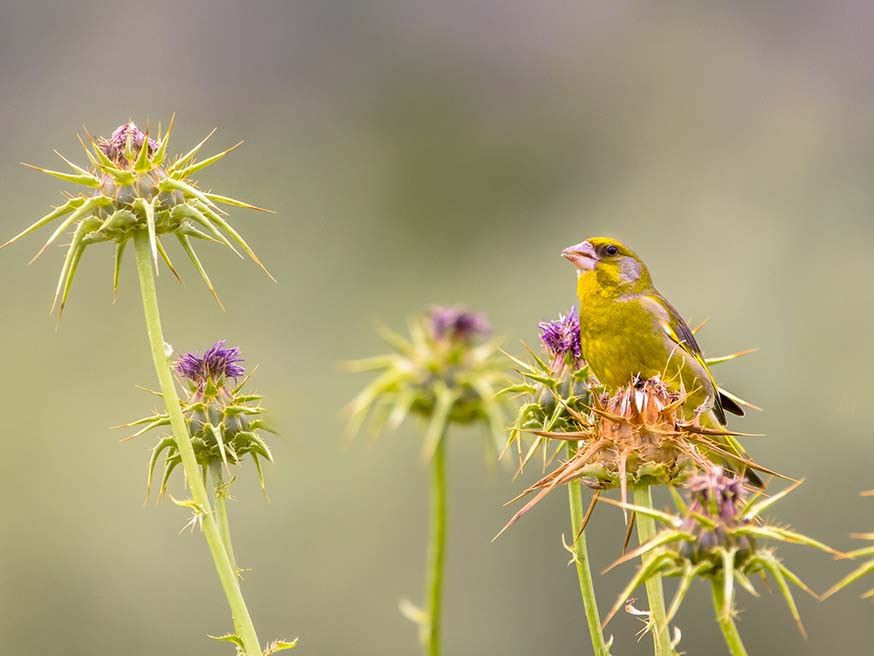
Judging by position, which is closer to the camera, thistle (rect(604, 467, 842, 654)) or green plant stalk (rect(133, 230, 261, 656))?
thistle (rect(604, 467, 842, 654))

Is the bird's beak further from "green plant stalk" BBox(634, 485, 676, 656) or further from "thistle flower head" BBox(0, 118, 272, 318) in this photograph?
"thistle flower head" BBox(0, 118, 272, 318)

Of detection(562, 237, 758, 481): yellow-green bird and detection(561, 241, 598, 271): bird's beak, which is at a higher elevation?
detection(561, 241, 598, 271): bird's beak

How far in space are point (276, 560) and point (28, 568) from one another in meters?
6.01

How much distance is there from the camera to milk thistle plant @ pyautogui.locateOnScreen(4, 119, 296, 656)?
4.52 meters

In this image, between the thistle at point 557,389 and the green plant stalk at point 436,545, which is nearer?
the green plant stalk at point 436,545

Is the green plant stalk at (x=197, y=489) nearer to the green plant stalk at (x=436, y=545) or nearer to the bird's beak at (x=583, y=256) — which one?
→ the green plant stalk at (x=436, y=545)

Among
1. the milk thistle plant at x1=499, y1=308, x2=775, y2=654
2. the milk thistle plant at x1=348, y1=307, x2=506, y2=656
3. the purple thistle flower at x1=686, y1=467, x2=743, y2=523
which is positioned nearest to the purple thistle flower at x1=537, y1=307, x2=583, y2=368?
the milk thistle plant at x1=499, y1=308, x2=775, y2=654

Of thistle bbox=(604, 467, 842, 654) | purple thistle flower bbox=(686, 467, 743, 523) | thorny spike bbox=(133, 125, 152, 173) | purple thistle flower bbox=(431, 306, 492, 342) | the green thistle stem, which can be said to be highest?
thorny spike bbox=(133, 125, 152, 173)

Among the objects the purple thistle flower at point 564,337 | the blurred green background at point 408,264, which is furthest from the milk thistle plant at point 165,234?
the blurred green background at point 408,264

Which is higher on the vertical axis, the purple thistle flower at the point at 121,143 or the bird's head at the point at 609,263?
the bird's head at the point at 609,263

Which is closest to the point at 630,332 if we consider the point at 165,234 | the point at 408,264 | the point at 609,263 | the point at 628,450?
the point at 609,263

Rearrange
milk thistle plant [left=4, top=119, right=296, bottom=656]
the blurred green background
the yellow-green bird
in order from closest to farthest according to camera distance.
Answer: milk thistle plant [left=4, top=119, right=296, bottom=656] → the yellow-green bird → the blurred green background

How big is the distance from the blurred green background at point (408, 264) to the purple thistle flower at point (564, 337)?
32.1 feet

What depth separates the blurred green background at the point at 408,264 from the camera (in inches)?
1001
